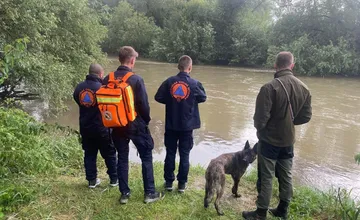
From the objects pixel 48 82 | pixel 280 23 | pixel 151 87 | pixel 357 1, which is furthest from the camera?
pixel 280 23

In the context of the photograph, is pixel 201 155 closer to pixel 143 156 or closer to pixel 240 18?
pixel 143 156

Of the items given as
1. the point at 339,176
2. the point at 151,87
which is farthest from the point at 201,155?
the point at 151,87

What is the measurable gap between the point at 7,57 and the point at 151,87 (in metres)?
15.8

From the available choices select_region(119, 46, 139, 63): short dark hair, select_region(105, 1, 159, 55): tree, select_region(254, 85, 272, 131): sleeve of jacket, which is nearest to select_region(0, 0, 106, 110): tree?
select_region(119, 46, 139, 63): short dark hair

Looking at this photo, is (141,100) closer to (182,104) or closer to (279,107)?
(182,104)

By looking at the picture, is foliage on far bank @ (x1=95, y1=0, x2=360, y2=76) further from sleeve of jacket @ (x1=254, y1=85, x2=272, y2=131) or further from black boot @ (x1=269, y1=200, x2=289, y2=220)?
sleeve of jacket @ (x1=254, y1=85, x2=272, y2=131)

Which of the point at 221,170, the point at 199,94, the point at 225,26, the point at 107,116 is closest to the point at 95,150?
the point at 107,116

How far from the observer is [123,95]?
12.4 feet

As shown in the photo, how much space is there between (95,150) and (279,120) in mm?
2445

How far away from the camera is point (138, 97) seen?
13.0 ft

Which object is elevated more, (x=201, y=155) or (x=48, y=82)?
(x=48, y=82)

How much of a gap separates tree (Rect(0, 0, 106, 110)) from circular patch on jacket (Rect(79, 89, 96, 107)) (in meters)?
2.90

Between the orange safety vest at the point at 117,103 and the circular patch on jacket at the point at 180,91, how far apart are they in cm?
65

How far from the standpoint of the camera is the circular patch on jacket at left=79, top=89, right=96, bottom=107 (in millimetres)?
4348
